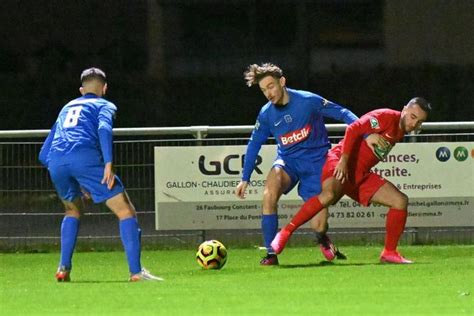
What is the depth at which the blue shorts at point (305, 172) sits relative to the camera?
51.9 ft

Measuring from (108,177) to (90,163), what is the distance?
31cm

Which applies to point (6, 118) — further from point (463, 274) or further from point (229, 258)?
point (463, 274)

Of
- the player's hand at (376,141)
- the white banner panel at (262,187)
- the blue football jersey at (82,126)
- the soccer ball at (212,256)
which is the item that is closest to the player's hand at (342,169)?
the player's hand at (376,141)

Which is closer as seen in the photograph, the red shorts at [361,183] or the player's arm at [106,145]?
the player's arm at [106,145]

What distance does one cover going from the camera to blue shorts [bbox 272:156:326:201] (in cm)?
1580

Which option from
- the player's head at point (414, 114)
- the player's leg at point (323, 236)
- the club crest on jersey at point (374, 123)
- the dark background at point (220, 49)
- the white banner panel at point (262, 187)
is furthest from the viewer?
the dark background at point (220, 49)

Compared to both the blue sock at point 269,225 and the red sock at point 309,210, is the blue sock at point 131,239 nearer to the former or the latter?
the red sock at point 309,210

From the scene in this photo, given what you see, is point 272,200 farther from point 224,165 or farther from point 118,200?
point 224,165

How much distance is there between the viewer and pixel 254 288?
13.1 meters

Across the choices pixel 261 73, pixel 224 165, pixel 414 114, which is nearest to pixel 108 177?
pixel 261 73

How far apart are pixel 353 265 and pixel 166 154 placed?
12.7 feet

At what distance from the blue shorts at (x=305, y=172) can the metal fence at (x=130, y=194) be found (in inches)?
107

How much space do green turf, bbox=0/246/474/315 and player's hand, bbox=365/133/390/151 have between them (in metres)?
1.10

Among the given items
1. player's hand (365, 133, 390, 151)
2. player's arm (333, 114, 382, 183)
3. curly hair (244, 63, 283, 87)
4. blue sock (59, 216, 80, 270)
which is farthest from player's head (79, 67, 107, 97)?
player's hand (365, 133, 390, 151)
